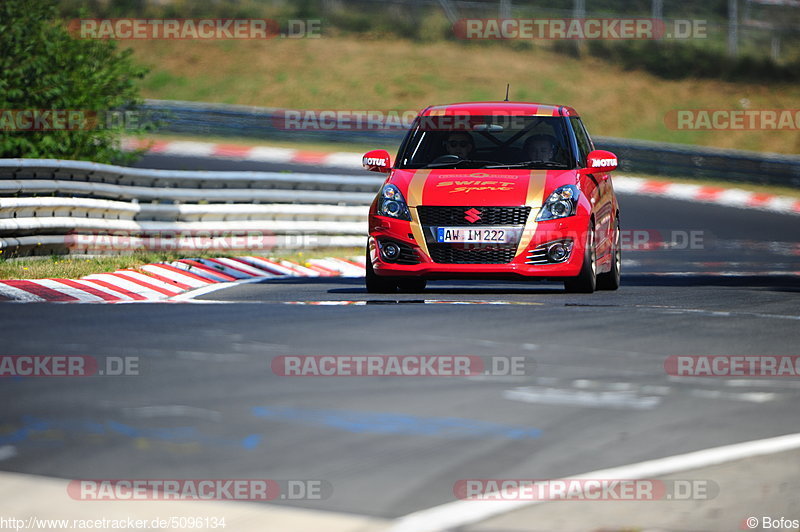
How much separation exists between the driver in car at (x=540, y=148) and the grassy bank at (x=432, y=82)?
88.5 feet

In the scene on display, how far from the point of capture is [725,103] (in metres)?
41.7

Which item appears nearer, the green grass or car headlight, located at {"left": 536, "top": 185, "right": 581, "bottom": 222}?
car headlight, located at {"left": 536, "top": 185, "right": 581, "bottom": 222}

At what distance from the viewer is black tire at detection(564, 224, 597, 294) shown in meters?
11.8

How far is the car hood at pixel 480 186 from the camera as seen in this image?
11633 millimetres

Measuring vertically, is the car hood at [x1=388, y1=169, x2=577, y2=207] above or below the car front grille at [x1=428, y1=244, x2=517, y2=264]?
above

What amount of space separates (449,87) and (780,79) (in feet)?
33.7

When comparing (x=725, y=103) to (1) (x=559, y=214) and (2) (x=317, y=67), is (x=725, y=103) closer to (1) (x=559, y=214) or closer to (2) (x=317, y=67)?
(2) (x=317, y=67)
